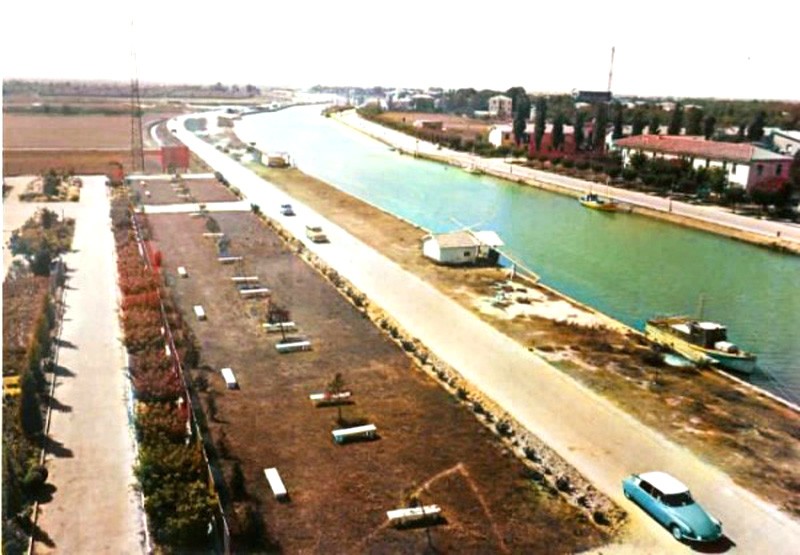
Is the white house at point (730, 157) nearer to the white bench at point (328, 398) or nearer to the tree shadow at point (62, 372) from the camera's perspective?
the white bench at point (328, 398)

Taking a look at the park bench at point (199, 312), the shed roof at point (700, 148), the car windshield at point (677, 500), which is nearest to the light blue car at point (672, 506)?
the car windshield at point (677, 500)

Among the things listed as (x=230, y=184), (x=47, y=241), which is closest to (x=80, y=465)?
(x=47, y=241)

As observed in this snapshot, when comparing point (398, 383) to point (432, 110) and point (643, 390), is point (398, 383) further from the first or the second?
point (432, 110)

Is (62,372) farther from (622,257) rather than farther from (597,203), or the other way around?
(597,203)

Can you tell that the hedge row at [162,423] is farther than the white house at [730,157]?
No

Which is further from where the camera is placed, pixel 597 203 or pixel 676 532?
pixel 597 203

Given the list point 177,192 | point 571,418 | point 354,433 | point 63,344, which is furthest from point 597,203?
point 354,433

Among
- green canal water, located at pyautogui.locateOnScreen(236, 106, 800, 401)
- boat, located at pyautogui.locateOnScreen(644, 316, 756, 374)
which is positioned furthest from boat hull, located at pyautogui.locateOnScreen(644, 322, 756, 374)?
green canal water, located at pyautogui.locateOnScreen(236, 106, 800, 401)
